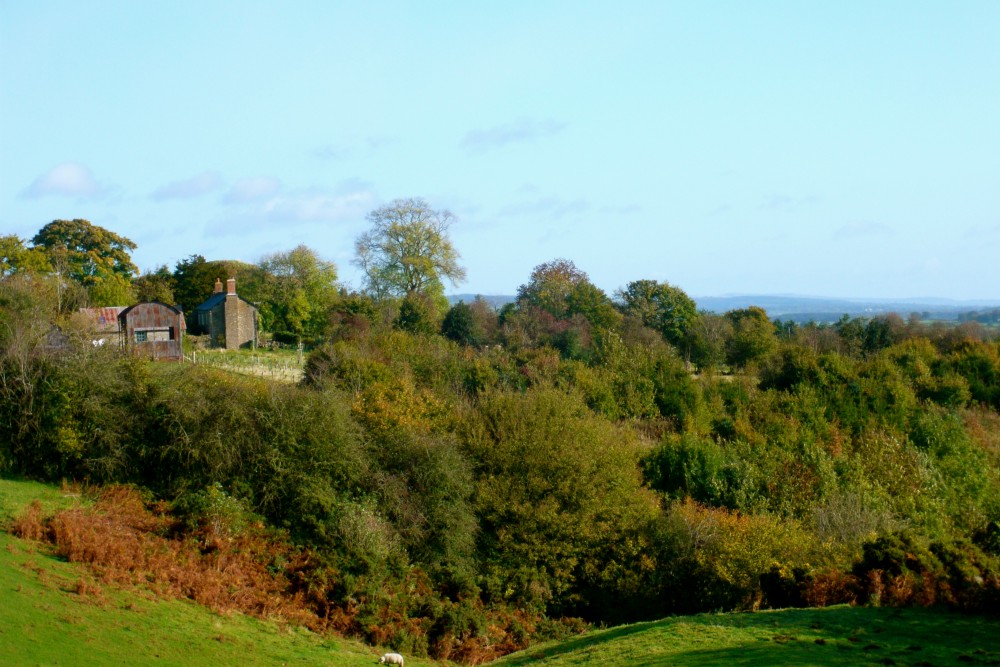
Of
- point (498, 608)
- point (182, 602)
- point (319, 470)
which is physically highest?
point (319, 470)

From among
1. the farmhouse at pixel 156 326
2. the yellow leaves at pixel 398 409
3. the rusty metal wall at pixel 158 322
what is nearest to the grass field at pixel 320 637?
the yellow leaves at pixel 398 409

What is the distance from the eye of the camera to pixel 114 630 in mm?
17875

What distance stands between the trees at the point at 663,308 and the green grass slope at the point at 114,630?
159 ft

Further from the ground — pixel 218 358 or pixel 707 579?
pixel 218 358

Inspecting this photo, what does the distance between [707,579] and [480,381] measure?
2113cm

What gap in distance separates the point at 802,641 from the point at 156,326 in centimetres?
4530

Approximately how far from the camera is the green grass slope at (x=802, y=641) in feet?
48.5

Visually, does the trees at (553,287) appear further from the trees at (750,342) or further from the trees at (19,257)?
the trees at (19,257)

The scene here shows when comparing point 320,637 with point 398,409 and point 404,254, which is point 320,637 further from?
point 404,254

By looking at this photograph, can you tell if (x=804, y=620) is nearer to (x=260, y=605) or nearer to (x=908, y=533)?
(x=908, y=533)

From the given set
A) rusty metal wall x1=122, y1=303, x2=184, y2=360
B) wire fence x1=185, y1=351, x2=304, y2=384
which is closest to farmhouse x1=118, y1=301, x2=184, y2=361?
rusty metal wall x1=122, y1=303, x2=184, y2=360

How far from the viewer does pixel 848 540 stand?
28188mm

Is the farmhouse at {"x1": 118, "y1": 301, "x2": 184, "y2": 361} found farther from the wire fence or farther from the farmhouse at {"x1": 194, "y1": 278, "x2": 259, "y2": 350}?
the farmhouse at {"x1": 194, "y1": 278, "x2": 259, "y2": 350}

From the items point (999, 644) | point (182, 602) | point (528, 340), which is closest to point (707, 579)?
point (999, 644)
